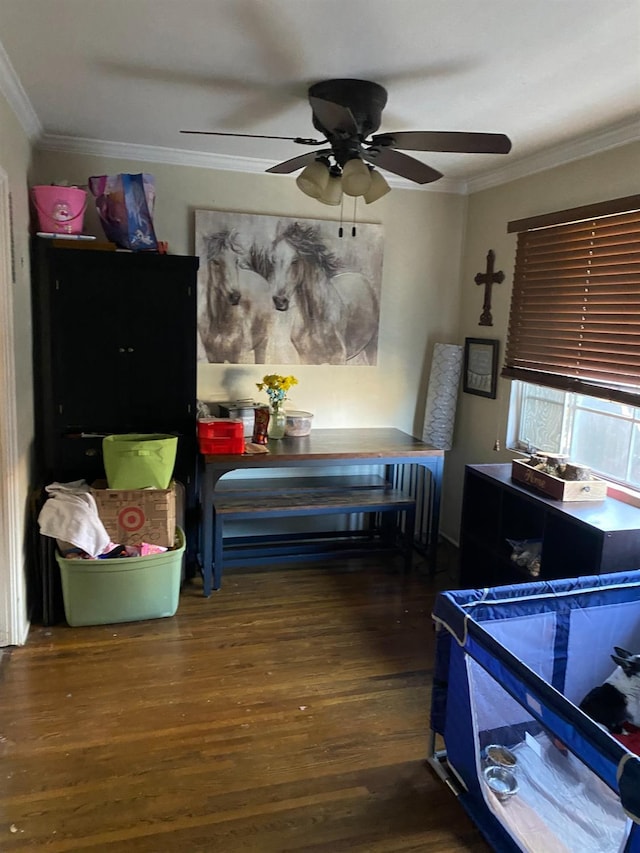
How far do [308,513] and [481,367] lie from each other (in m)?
1.42

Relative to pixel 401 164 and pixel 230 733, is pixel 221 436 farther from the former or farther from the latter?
pixel 401 164

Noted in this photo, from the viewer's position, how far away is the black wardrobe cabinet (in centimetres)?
314

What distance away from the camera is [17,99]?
105 inches

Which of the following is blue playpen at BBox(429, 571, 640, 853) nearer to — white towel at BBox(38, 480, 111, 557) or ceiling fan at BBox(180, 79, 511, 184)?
ceiling fan at BBox(180, 79, 511, 184)

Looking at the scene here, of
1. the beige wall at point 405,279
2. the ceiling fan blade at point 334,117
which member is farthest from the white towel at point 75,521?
the ceiling fan blade at point 334,117

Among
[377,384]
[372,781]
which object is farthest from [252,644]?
[377,384]

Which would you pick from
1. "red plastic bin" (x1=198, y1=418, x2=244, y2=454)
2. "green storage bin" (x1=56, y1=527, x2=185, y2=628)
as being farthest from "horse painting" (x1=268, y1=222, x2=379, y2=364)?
"green storage bin" (x1=56, y1=527, x2=185, y2=628)

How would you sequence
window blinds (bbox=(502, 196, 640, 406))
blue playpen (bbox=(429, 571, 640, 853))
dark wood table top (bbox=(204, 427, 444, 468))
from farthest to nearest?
dark wood table top (bbox=(204, 427, 444, 468)), window blinds (bbox=(502, 196, 640, 406)), blue playpen (bbox=(429, 571, 640, 853))

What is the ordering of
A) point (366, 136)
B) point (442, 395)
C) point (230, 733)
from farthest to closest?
point (442, 395), point (366, 136), point (230, 733)

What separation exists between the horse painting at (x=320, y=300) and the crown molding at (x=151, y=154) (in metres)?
0.39

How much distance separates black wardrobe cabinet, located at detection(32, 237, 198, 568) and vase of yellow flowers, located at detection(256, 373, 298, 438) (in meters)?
0.48

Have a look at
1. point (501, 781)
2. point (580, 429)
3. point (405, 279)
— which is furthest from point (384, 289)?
point (501, 781)

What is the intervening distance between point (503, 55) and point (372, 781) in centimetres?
245

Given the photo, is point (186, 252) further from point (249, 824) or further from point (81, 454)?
point (249, 824)
